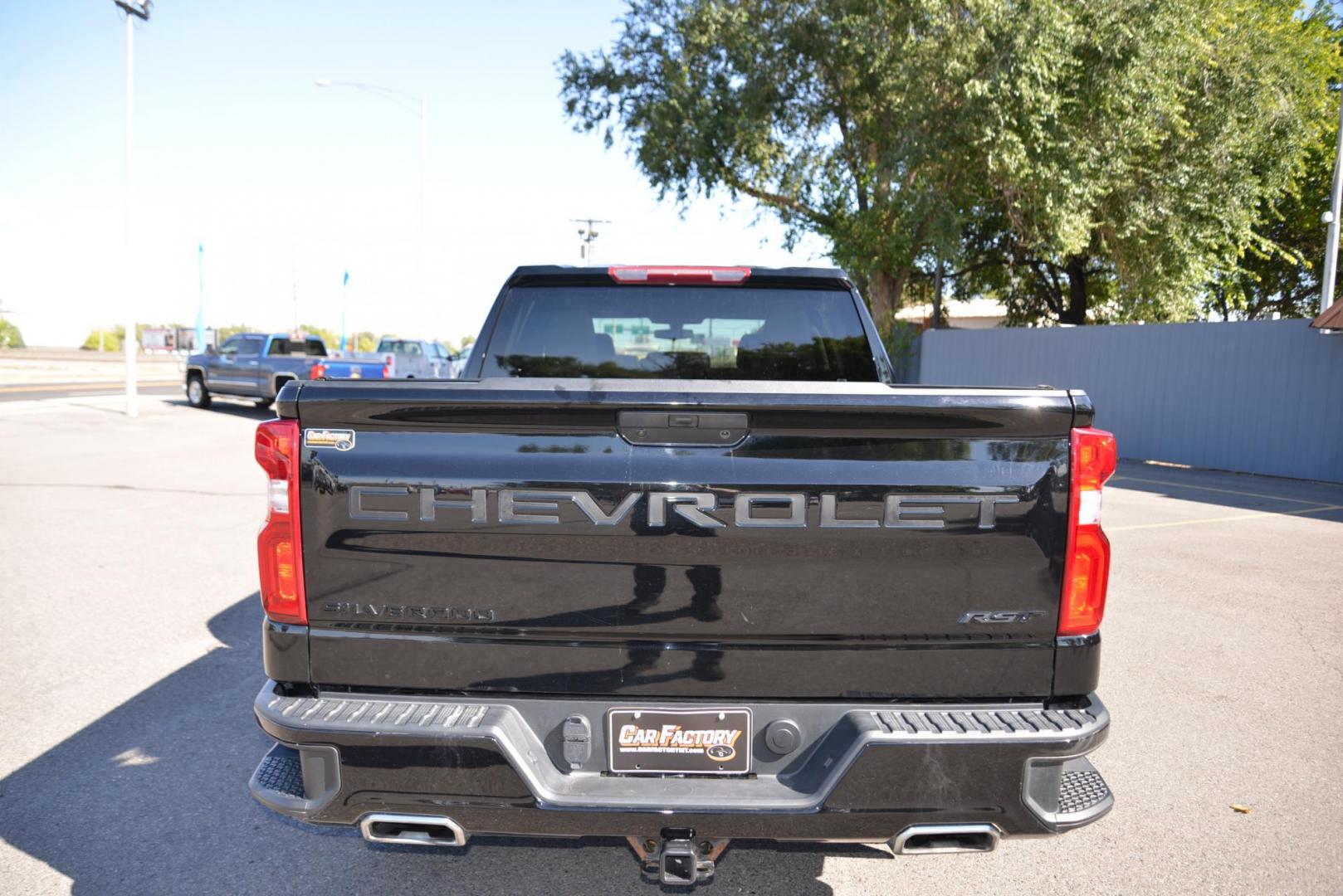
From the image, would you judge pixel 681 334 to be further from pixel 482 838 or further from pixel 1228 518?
pixel 1228 518

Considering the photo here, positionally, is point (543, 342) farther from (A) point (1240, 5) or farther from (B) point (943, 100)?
(A) point (1240, 5)

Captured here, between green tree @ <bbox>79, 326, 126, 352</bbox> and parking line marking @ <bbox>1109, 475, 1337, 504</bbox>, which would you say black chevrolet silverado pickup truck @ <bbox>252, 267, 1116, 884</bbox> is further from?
green tree @ <bbox>79, 326, 126, 352</bbox>

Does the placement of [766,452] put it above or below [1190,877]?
above

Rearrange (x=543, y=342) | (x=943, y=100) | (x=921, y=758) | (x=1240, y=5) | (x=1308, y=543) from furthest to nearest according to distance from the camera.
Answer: (x=1240, y=5), (x=943, y=100), (x=1308, y=543), (x=543, y=342), (x=921, y=758)

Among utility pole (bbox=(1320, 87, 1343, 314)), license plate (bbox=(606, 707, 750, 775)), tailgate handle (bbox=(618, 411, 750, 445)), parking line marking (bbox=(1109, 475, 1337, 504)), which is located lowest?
parking line marking (bbox=(1109, 475, 1337, 504))

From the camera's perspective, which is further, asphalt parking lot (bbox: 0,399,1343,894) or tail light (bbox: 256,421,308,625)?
asphalt parking lot (bbox: 0,399,1343,894)

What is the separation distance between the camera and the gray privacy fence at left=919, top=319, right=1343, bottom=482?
14.7 metres

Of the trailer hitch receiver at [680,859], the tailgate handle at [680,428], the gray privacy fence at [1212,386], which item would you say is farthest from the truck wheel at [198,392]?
the trailer hitch receiver at [680,859]

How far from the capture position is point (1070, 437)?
91.3 inches

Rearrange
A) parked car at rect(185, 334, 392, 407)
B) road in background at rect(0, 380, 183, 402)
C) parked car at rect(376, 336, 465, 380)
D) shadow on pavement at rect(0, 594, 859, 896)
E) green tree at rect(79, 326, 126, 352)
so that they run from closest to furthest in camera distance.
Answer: shadow on pavement at rect(0, 594, 859, 896) < parked car at rect(185, 334, 392, 407) < road in background at rect(0, 380, 183, 402) < parked car at rect(376, 336, 465, 380) < green tree at rect(79, 326, 126, 352)

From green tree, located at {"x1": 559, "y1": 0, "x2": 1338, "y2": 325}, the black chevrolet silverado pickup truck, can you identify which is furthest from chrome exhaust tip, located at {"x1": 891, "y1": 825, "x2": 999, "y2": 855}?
green tree, located at {"x1": 559, "y1": 0, "x2": 1338, "y2": 325}

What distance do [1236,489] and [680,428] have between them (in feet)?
46.8

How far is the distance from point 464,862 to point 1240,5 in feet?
85.7

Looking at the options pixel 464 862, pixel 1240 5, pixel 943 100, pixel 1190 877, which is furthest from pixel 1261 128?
pixel 464 862
